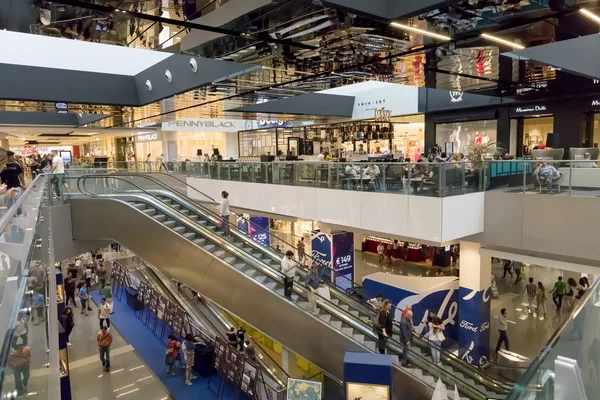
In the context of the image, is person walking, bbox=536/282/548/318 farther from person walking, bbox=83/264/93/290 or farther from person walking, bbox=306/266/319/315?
person walking, bbox=83/264/93/290

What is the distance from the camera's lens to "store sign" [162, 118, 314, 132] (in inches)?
1107

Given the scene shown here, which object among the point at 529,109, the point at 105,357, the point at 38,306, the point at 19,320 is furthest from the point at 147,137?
the point at 19,320

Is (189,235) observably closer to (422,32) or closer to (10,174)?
(10,174)

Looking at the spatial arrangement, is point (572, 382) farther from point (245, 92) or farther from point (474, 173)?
point (245, 92)

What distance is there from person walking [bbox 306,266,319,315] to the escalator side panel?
0.21m

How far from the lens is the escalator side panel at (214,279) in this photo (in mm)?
8891

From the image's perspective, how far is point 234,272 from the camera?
9633mm

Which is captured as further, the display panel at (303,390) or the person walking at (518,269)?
the person walking at (518,269)

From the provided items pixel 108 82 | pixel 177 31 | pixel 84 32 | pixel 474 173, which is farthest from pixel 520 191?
pixel 108 82

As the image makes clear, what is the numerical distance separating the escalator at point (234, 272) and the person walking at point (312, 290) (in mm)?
146

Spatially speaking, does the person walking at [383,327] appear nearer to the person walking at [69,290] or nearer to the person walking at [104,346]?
the person walking at [104,346]

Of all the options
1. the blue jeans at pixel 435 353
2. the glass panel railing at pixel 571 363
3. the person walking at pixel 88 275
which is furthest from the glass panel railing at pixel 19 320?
the person walking at pixel 88 275

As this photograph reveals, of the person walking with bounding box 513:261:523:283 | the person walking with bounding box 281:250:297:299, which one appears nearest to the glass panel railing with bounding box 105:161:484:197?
the person walking with bounding box 281:250:297:299

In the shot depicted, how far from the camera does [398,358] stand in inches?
343
